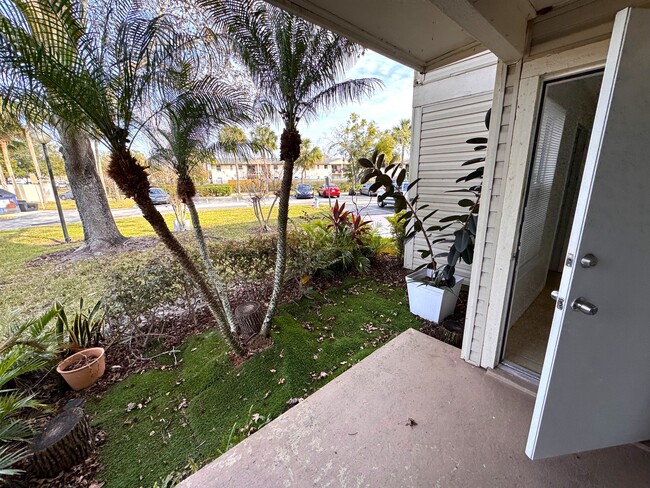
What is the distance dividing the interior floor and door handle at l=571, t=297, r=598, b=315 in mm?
1242

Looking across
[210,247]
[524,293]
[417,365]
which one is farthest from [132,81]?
[524,293]

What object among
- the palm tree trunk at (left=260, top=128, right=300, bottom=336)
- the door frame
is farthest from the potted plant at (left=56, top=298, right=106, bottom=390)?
the door frame

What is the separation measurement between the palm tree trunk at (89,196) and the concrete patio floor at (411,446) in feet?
20.6

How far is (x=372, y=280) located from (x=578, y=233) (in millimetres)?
3535

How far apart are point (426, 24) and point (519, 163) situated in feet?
4.07

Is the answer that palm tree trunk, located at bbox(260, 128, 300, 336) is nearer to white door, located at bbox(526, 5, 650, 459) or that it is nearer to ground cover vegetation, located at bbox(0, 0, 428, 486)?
ground cover vegetation, located at bbox(0, 0, 428, 486)

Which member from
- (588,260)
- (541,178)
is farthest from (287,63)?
(588,260)

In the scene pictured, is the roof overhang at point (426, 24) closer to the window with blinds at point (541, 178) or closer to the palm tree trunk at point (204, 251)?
the window with blinds at point (541, 178)

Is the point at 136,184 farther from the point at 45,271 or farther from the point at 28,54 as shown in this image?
the point at 45,271

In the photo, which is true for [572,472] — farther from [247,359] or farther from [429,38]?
[429,38]

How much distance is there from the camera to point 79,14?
1.74 metres

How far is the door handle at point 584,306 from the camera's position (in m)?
1.06

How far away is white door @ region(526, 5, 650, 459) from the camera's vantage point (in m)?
0.96

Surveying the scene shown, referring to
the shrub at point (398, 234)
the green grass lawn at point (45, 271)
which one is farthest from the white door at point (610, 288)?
the green grass lawn at point (45, 271)
